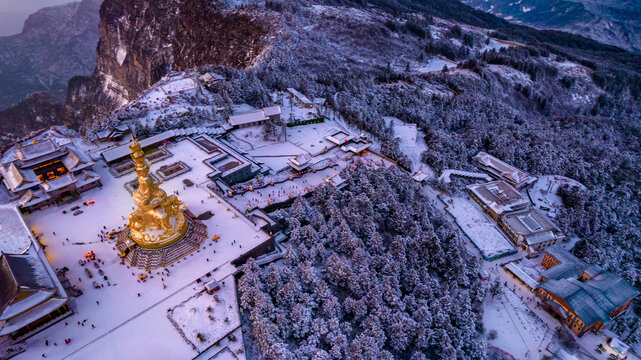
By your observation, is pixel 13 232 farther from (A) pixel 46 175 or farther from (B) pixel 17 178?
(A) pixel 46 175

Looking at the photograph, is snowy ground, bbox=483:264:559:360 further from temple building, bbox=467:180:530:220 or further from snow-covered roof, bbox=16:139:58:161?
snow-covered roof, bbox=16:139:58:161

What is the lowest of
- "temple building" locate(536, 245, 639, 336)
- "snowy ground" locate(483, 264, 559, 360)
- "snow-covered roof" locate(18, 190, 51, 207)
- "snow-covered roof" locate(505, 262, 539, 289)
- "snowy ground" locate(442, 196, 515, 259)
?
"snowy ground" locate(483, 264, 559, 360)

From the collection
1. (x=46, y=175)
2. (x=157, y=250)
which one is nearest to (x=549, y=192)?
(x=157, y=250)

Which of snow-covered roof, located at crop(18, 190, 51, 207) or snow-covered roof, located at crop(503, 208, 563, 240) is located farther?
snow-covered roof, located at crop(503, 208, 563, 240)

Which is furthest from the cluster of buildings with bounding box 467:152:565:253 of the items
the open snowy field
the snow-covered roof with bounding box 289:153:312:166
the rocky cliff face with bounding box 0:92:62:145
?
the rocky cliff face with bounding box 0:92:62:145

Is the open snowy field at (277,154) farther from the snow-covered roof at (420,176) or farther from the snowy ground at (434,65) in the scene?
the snowy ground at (434,65)

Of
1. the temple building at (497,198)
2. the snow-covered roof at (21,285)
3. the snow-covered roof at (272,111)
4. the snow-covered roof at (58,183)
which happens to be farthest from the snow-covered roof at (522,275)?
the snow-covered roof at (58,183)
